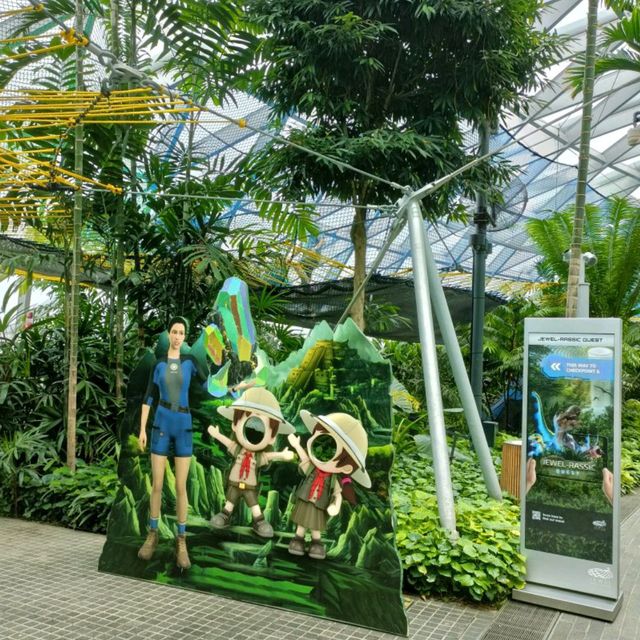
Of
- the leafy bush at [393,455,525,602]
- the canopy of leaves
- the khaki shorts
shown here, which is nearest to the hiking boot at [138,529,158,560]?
the khaki shorts

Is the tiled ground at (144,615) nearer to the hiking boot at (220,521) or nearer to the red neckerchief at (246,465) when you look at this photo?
the hiking boot at (220,521)

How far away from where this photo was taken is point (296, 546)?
475cm

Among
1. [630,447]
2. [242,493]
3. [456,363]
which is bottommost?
[630,447]

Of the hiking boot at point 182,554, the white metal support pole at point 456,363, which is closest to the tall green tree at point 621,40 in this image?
the white metal support pole at point 456,363

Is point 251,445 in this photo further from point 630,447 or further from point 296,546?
point 630,447

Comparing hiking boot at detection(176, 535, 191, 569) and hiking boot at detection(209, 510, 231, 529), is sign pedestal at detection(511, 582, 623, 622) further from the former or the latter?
hiking boot at detection(176, 535, 191, 569)

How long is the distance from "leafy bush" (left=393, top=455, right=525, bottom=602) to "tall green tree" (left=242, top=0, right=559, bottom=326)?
3.13 meters

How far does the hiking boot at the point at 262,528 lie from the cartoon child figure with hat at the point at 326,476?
195 mm

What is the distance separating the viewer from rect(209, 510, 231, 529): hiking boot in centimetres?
505

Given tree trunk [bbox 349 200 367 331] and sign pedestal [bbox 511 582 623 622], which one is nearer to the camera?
sign pedestal [bbox 511 582 623 622]

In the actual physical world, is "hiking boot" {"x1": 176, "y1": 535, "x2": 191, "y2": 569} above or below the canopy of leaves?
below

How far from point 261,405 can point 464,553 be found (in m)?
1.79

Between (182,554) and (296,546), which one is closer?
(296,546)

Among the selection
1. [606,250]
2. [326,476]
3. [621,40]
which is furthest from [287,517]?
[606,250]
